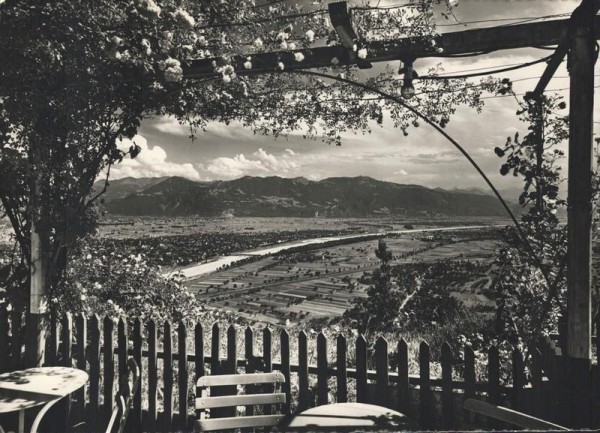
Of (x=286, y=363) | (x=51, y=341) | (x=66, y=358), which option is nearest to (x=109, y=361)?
(x=66, y=358)

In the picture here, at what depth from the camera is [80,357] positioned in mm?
3594

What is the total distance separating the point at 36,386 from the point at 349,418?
2039mm

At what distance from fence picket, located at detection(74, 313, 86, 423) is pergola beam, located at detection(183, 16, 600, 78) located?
91.5 inches

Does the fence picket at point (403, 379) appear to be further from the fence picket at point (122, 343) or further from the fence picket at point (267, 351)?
the fence picket at point (122, 343)

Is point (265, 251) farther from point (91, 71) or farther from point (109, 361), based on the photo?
point (91, 71)

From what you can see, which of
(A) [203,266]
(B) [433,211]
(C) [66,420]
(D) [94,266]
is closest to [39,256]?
(D) [94,266]

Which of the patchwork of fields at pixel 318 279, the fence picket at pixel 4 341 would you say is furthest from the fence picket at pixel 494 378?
the fence picket at pixel 4 341

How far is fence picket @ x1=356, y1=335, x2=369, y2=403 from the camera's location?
302cm

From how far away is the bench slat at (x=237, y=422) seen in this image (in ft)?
7.65

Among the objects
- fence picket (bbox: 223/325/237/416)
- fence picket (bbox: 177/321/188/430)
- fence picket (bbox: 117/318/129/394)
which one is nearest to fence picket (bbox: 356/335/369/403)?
fence picket (bbox: 223/325/237/416)

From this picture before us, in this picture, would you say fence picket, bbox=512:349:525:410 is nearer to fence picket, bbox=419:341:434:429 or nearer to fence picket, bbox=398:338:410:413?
fence picket, bbox=419:341:434:429

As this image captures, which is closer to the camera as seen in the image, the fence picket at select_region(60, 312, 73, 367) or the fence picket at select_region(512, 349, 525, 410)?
the fence picket at select_region(512, 349, 525, 410)

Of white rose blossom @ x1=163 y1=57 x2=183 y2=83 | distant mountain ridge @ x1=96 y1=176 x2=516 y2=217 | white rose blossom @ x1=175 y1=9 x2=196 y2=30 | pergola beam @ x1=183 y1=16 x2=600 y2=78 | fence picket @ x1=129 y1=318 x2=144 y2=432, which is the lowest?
fence picket @ x1=129 y1=318 x2=144 y2=432

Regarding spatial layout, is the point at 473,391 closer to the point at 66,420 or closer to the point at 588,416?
the point at 588,416
